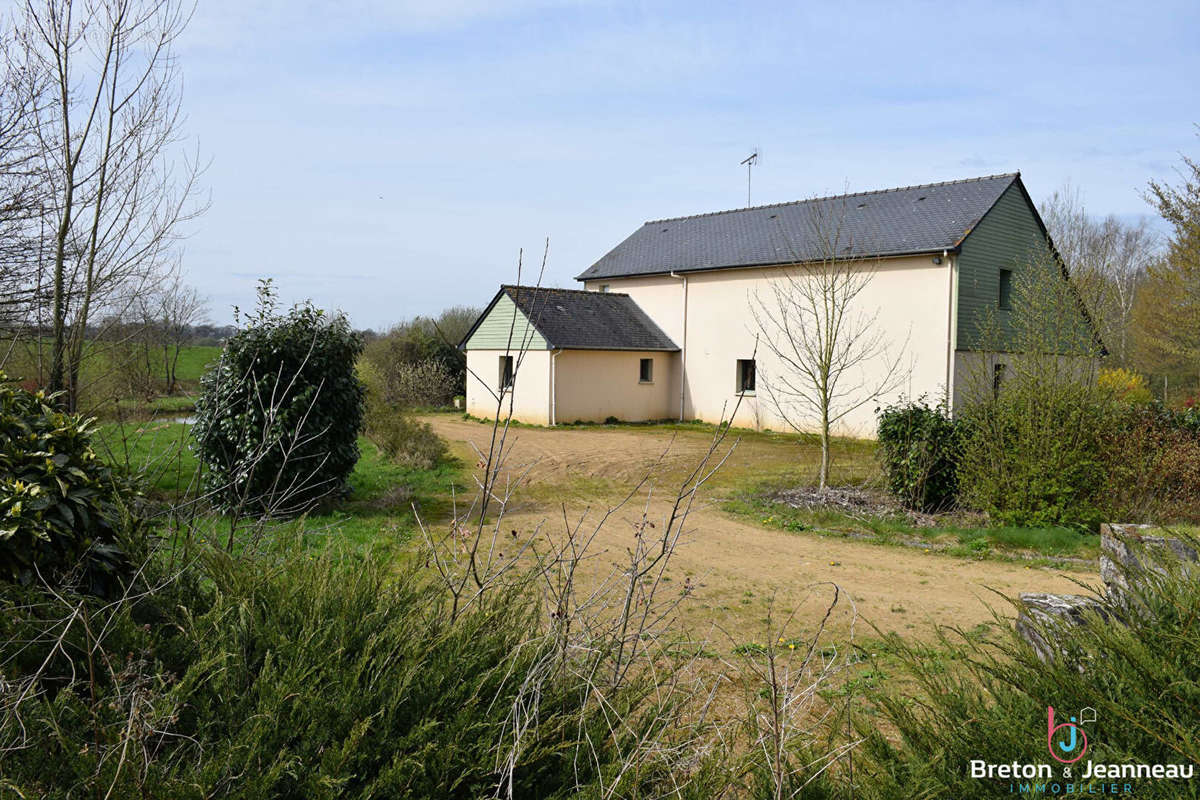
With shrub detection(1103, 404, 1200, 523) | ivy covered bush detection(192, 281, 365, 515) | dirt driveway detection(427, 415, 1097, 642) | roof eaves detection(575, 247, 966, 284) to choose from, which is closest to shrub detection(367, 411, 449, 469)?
dirt driveway detection(427, 415, 1097, 642)

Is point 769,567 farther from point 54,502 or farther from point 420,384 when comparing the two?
point 420,384

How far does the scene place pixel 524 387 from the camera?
81.0ft

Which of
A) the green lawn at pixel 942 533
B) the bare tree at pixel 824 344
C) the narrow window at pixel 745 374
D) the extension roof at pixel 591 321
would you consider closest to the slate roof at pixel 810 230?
the bare tree at pixel 824 344

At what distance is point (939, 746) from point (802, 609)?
177 inches

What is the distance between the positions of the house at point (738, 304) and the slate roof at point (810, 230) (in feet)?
0.19

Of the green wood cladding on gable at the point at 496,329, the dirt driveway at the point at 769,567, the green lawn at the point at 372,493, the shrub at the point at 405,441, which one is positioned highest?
the green wood cladding on gable at the point at 496,329

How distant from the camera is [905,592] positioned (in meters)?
7.45

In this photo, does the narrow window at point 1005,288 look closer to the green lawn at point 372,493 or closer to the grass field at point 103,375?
the green lawn at point 372,493

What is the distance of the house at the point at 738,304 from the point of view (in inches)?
771

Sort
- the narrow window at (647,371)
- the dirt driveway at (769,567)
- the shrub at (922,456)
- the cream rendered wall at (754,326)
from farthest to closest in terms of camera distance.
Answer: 1. the narrow window at (647,371)
2. the cream rendered wall at (754,326)
3. the shrub at (922,456)
4. the dirt driveway at (769,567)

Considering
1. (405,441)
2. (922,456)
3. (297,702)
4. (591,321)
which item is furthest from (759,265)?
(297,702)

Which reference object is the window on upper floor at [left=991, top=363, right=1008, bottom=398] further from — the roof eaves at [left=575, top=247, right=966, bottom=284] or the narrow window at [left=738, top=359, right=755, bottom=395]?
the narrow window at [left=738, top=359, right=755, bottom=395]

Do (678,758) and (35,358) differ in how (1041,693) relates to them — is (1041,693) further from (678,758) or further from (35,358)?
(35,358)

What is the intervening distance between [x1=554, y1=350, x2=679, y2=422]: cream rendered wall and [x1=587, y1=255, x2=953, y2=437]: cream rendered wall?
2.38ft
